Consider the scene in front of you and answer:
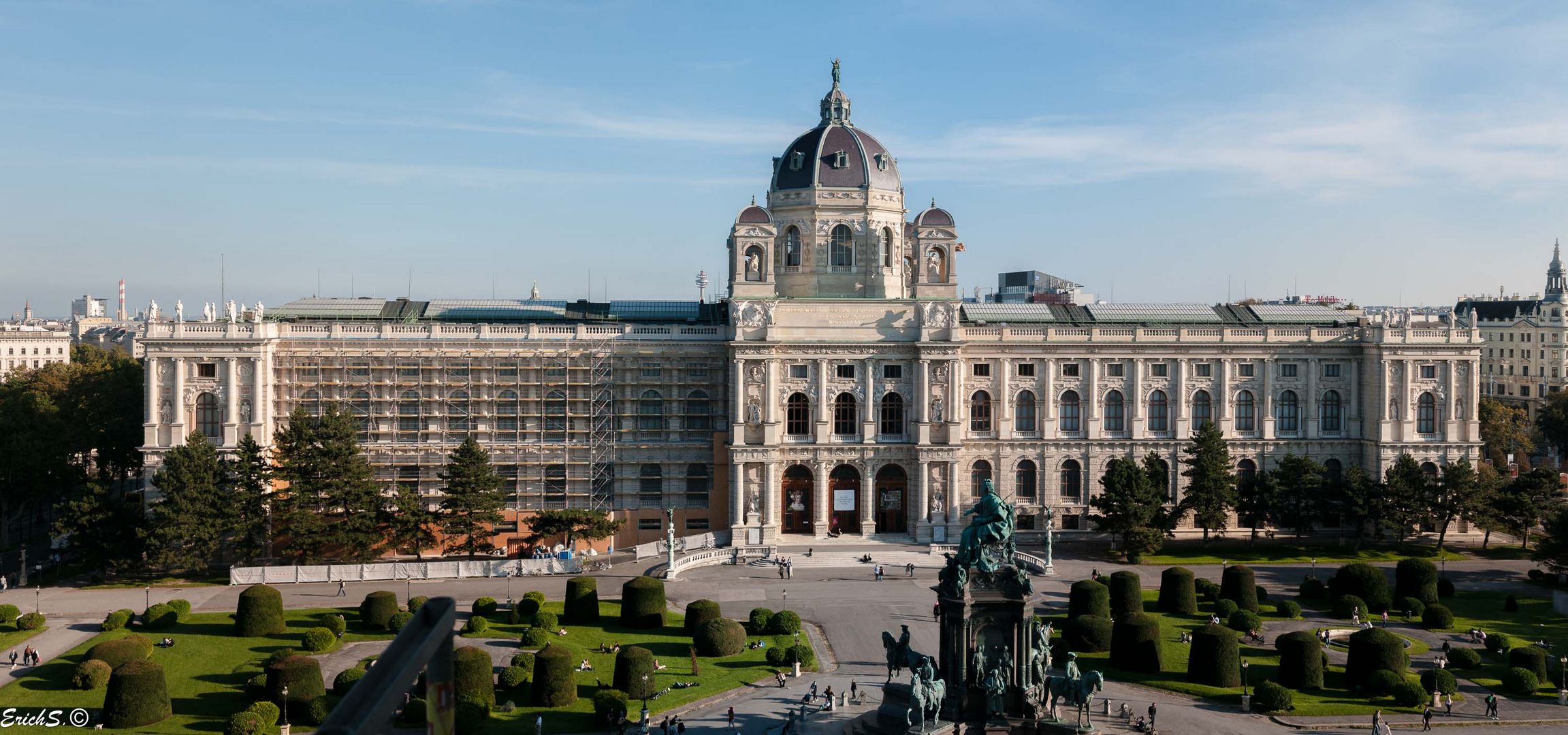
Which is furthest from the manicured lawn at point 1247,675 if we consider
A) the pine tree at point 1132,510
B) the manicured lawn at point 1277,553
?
the manicured lawn at point 1277,553

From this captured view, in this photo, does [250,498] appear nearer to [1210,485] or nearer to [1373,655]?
[1210,485]

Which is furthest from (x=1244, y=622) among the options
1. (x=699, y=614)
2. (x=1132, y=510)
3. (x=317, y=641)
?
(x=317, y=641)

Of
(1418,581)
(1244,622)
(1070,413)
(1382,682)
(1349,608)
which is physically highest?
(1070,413)

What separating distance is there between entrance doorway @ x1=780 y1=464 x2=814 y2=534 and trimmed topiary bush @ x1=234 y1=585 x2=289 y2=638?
3634 centimetres

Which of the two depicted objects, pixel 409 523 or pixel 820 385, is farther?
pixel 820 385

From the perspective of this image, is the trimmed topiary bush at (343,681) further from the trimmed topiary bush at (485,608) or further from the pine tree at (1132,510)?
the pine tree at (1132,510)

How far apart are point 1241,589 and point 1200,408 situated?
26.5m

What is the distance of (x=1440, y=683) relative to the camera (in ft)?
179

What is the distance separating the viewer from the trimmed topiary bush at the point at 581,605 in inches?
2709

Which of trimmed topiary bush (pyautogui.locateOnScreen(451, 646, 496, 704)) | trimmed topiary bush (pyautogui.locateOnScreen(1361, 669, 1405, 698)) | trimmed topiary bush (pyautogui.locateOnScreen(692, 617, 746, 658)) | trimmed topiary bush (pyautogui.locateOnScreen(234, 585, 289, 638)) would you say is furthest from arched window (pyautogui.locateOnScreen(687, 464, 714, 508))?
trimmed topiary bush (pyautogui.locateOnScreen(1361, 669, 1405, 698))

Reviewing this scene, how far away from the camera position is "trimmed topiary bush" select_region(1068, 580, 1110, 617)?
6681cm

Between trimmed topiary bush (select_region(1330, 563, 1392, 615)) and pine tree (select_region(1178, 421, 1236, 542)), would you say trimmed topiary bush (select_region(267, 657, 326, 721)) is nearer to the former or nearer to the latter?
trimmed topiary bush (select_region(1330, 563, 1392, 615))

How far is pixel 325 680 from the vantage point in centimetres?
5722

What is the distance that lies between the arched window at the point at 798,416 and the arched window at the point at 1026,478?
1537 centimetres
